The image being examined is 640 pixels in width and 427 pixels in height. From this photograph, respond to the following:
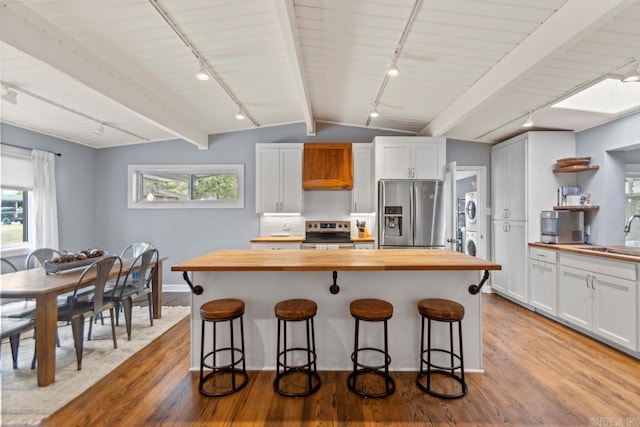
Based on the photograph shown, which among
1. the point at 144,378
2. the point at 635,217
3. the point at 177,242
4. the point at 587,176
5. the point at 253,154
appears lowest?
the point at 144,378

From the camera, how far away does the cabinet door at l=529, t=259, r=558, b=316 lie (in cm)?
356

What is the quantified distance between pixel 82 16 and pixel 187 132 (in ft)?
7.74

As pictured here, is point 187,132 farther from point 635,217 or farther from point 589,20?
point 635,217

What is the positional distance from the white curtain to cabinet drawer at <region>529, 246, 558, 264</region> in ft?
21.8

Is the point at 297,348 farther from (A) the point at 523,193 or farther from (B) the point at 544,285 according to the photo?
(A) the point at 523,193

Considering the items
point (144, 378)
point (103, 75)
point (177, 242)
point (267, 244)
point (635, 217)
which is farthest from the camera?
point (177, 242)

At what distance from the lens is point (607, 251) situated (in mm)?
3217

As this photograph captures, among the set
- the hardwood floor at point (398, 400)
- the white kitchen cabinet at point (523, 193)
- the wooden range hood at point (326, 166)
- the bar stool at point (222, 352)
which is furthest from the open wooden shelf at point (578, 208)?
the bar stool at point (222, 352)

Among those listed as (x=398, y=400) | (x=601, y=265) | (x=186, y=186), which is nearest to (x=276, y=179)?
(x=186, y=186)

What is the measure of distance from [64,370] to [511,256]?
5.38 meters

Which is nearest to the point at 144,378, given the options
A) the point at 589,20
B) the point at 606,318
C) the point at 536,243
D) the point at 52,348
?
the point at 52,348

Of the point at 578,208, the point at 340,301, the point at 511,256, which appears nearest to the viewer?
the point at 340,301

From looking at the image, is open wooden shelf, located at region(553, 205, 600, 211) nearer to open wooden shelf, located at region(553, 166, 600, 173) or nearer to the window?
open wooden shelf, located at region(553, 166, 600, 173)

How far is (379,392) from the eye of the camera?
2.16 m
